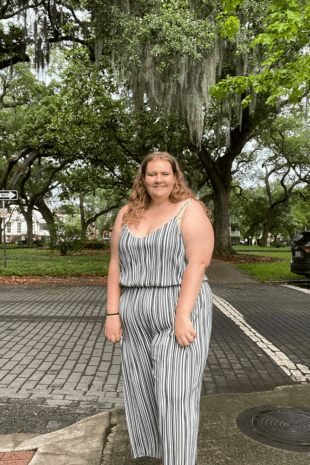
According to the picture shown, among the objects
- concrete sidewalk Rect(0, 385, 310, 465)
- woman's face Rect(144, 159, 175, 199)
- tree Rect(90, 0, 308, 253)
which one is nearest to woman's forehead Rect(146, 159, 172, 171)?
woman's face Rect(144, 159, 175, 199)

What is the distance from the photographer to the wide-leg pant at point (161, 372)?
86.6 inches

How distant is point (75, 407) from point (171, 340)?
6.36ft

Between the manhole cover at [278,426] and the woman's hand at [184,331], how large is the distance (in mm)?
1329

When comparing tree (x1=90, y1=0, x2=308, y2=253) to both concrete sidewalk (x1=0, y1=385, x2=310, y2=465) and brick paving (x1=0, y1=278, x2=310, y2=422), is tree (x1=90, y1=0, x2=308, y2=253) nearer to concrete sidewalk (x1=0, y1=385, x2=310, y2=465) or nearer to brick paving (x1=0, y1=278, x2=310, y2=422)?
brick paving (x1=0, y1=278, x2=310, y2=422)

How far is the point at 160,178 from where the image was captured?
2408 millimetres

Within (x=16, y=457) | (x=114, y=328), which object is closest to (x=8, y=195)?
(x=16, y=457)

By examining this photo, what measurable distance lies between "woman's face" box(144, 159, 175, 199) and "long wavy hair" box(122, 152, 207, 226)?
31mm

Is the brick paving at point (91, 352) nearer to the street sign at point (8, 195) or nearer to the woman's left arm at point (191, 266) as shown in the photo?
the woman's left arm at point (191, 266)

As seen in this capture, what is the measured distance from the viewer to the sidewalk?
277cm

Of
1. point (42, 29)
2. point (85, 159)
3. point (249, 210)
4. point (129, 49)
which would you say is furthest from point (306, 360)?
Result: point (249, 210)

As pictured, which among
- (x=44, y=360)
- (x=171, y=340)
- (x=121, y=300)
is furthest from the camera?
(x=44, y=360)

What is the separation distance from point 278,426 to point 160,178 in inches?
82.6

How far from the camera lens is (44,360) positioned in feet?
16.6

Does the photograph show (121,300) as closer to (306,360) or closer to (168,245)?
(168,245)
